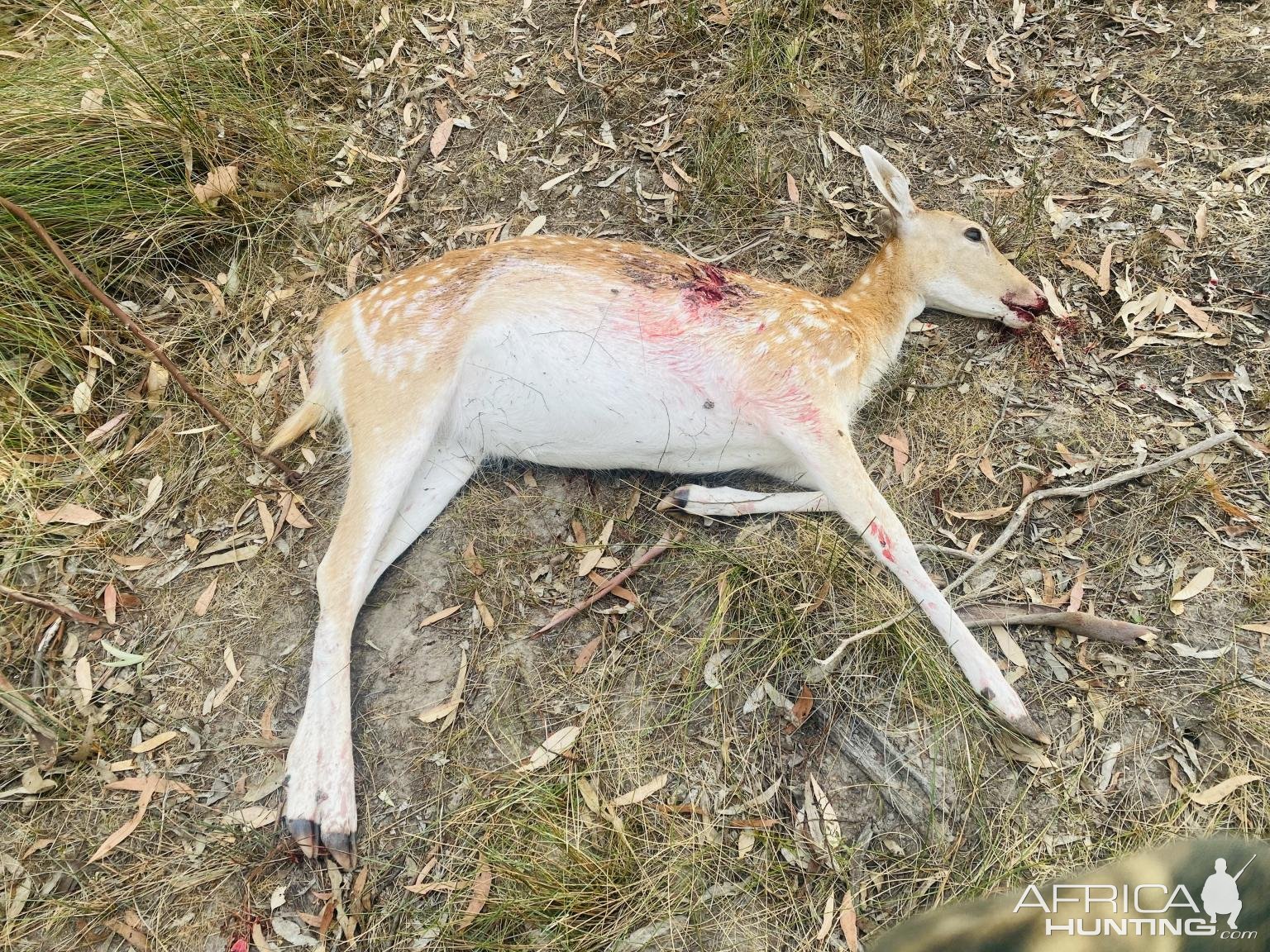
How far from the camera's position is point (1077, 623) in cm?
290

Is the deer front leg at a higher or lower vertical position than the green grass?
lower

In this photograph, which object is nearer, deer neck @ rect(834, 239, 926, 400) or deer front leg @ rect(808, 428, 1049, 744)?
deer front leg @ rect(808, 428, 1049, 744)

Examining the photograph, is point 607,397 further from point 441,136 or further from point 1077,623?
point 441,136

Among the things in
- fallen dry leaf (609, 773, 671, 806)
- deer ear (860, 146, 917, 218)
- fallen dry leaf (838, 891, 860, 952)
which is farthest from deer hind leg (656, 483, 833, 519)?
deer ear (860, 146, 917, 218)

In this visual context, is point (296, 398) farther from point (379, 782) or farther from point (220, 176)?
point (379, 782)

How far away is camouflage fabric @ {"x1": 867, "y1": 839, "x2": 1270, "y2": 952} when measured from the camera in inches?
39.3

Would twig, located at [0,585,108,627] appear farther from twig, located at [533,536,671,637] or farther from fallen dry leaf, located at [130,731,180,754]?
twig, located at [533,536,671,637]

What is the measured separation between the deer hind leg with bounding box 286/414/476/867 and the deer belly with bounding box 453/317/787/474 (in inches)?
13.8

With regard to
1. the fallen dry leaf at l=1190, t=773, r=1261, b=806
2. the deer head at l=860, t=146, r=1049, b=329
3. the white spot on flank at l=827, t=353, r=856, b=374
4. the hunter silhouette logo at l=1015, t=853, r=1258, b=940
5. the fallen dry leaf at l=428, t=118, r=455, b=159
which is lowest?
the fallen dry leaf at l=1190, t=773, r=1261, b=806

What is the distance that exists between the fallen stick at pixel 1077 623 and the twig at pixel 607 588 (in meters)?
1.18

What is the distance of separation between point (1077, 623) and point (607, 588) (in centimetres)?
175

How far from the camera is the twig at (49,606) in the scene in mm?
3055

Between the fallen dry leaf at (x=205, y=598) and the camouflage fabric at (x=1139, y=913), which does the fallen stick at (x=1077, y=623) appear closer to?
the camouflage fabric at (x=1139, y=913)

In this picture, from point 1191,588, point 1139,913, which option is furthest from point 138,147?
point 1191,588
